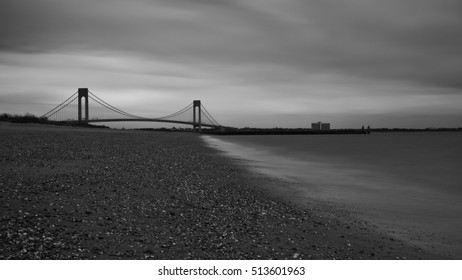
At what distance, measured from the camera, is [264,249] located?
4.60 m

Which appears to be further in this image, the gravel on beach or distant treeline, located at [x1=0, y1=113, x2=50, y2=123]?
distant treeline, located at [x1=0, y1=113, x2=50, y2=123]

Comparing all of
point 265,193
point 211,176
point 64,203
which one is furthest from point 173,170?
point 64,203

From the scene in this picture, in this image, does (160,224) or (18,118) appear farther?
(18,118)

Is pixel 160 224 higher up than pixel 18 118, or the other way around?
pixel 18 118

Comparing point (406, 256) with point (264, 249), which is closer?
point (264, 249)

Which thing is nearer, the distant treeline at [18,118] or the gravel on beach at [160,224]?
the gravel on beach at [160,224]

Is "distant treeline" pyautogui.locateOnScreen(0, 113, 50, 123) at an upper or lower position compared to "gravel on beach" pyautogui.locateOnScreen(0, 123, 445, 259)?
upper

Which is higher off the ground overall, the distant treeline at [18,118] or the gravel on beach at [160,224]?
the distant treeline at [18,118]

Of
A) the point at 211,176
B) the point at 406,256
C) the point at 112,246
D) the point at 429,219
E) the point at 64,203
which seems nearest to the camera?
the point at 112,246

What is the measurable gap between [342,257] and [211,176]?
6229 mm

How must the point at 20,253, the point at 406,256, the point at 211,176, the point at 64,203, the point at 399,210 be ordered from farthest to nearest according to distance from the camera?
the point at 211,176 < the point at 399,210 < the point at 64,203 < the point at 406,256 < the point at 20,253
